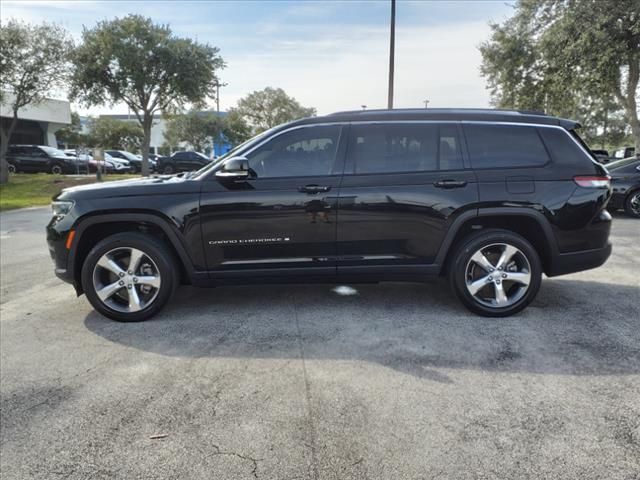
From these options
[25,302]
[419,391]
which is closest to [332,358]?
[419,391]

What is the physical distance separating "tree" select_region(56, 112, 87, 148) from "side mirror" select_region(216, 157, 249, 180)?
5704 cm

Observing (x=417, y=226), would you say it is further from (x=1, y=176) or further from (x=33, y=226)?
(x=1, y=176)

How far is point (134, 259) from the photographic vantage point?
13.3ft

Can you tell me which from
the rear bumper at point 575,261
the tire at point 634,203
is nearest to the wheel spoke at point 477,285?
the rear bumper at point 575,261

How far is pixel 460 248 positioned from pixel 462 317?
2.07ft

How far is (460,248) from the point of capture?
405 centimetres

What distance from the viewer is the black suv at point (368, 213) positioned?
397 centimetres

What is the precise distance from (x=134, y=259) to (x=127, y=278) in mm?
187

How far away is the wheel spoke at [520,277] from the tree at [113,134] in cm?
5853

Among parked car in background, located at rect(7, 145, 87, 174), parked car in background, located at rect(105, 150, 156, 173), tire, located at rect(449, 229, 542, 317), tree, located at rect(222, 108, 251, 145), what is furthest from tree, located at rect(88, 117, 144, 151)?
tire, located at rect(449, 229, 542, 317)

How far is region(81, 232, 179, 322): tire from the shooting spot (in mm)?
4031

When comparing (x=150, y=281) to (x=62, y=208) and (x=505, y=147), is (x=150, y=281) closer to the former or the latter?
(x=62, y=208)

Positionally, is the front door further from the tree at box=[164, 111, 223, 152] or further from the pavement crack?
the tree at box=[164, 111, 223, 152]

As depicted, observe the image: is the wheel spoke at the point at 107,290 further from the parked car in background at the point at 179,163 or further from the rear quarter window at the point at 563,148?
the parked car in background at the point at 179,163
